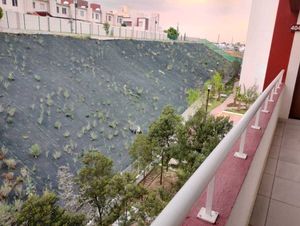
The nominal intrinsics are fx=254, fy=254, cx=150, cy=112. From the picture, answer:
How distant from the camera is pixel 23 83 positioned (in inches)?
417

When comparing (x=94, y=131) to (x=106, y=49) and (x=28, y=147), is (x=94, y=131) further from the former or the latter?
(x=106, y=49)

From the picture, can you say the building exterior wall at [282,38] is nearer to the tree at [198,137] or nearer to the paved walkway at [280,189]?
the paved walkway at [280,189]

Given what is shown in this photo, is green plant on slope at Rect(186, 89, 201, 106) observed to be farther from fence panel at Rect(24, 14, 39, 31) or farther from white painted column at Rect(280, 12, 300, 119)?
white painted column at Rect(280, 12, 300, 119)

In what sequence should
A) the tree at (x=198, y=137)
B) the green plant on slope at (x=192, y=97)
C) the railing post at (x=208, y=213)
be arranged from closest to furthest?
the railing post at (x=208, y=213), the tree at (x=198, y=137), the green plant on slope at (x=192, y=97)

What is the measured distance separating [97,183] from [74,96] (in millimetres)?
7347

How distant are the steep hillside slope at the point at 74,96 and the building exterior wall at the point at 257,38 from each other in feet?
16.3

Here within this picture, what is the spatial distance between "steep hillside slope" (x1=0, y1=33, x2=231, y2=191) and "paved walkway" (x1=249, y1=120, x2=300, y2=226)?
6.51 metres

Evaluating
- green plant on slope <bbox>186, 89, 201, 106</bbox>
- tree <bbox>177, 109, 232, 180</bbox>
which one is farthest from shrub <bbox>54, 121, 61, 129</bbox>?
green plant on slope <bbox>186, 89, 201, 106</bbox>

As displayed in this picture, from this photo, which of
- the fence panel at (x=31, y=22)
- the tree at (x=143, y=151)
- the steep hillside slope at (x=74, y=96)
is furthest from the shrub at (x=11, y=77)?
the tree at (x=143, y=151)

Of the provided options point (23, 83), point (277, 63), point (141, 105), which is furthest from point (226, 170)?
point (141, 105)

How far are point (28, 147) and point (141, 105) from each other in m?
6.49

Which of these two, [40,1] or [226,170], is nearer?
[226,170]

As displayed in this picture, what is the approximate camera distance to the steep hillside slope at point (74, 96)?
333 inches

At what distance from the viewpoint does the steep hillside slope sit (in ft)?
27.8
